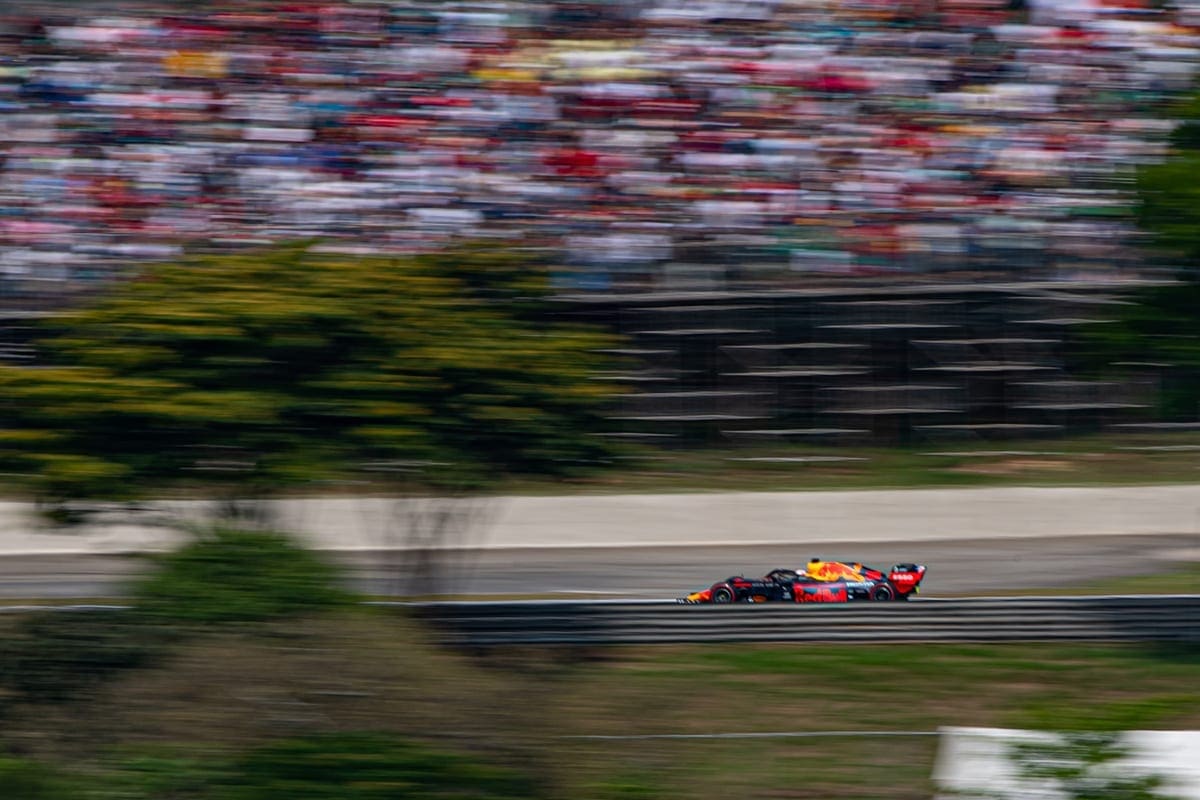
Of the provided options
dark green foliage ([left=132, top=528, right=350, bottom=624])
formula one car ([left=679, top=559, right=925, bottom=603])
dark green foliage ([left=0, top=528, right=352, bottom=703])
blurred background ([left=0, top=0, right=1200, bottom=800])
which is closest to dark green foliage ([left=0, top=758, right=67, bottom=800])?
dark green foliage ([left=0, top=528, right=352, bottom=703])

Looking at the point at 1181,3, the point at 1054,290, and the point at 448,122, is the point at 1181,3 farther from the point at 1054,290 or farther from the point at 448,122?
the point at 448,122

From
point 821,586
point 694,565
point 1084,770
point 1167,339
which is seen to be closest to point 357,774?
point 1084,770

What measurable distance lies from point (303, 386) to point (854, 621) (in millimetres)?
3763

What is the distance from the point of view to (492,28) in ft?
50.2

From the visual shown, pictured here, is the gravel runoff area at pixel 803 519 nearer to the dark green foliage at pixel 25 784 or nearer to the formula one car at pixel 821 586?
the formula one car at pixel 821 586

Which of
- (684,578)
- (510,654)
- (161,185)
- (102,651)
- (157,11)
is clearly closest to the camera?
(102,651)

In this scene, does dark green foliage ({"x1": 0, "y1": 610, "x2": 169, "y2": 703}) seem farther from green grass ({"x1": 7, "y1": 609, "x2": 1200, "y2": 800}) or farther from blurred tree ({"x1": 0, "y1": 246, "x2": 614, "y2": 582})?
blurred tree ({"x1": 0, "y1": 246, "x2": 614, "y2": 582})

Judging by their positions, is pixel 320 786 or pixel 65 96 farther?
pixel 65 96

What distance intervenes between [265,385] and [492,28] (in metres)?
8.15

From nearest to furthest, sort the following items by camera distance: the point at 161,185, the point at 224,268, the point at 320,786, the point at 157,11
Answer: the point at 320,786 → the point at 224,268 → the point at 161,185 → the point at 157,11

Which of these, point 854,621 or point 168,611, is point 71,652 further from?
point 854,621

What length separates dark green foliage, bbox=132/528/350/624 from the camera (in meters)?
6.84

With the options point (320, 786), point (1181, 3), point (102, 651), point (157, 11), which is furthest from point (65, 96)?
point (320, 786)

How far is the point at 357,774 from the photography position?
4.65m
